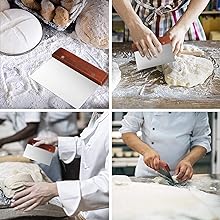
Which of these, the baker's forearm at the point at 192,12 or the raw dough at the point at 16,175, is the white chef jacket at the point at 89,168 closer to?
the raw dough at the point at 16,175

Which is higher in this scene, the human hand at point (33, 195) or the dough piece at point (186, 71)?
the dough piece at point (186, 71)

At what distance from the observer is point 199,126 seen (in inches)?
44.1

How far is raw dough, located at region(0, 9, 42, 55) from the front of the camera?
42.8 inches

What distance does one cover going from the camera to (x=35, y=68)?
109cm

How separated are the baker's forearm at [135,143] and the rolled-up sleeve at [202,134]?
11cm

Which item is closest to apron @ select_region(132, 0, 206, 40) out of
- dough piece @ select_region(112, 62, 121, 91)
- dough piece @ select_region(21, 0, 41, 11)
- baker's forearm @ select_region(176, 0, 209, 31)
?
baker's forearm @ select_region(176, 0, 209, 31)

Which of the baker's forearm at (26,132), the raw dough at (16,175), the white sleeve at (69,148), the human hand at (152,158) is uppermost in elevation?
the baker's forearm at (26,132)

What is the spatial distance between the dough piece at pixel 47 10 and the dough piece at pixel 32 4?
0.04ft

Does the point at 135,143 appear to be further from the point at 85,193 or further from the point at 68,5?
the point at 68,5

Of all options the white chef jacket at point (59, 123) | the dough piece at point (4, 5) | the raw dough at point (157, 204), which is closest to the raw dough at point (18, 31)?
the dough piece at point (4, 5)

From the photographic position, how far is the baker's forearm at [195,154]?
1.12 m

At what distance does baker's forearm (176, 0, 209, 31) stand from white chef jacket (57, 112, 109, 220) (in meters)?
0.28

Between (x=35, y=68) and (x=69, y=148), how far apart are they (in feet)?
0.64

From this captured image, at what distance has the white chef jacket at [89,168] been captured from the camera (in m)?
1.10
